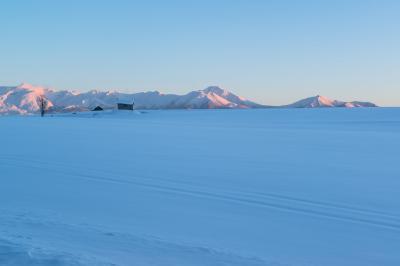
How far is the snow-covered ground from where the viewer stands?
5.63 meters

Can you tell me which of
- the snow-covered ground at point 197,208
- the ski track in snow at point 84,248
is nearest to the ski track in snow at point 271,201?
the snow-covered ground at point 197,208

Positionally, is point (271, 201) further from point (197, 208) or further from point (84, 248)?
point (84, 248)

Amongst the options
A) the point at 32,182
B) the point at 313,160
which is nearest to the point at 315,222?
the point at 32,182

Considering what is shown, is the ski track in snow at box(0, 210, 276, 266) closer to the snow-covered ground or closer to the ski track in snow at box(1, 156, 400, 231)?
the snow-covered ground

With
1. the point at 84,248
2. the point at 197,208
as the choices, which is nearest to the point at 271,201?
the point at 197,208

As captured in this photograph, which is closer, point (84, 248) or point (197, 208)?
point (84, 248)

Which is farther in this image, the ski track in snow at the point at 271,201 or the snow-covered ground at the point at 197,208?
the ski track in snow at the point at 271,201

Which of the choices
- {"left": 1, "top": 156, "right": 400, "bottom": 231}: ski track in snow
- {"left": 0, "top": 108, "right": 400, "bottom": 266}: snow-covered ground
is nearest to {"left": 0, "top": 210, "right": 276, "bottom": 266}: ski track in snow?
{"left": 0, "top": 108, "right": 400, "bottom": 266}: snow-covered ground

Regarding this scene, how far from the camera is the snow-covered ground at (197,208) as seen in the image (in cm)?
563

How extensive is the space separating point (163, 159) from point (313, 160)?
4.58 meters

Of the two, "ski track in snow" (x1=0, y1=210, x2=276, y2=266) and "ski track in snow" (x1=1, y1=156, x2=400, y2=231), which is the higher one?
"ski track in snow" (x1=0, y1=210, x2=276, y2=266)

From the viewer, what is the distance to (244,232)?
6867mm

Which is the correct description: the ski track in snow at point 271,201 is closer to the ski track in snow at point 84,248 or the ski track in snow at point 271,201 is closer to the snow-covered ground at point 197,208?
the snow-covered ground at point 197,208

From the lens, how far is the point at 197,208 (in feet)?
Answer: 27.1
